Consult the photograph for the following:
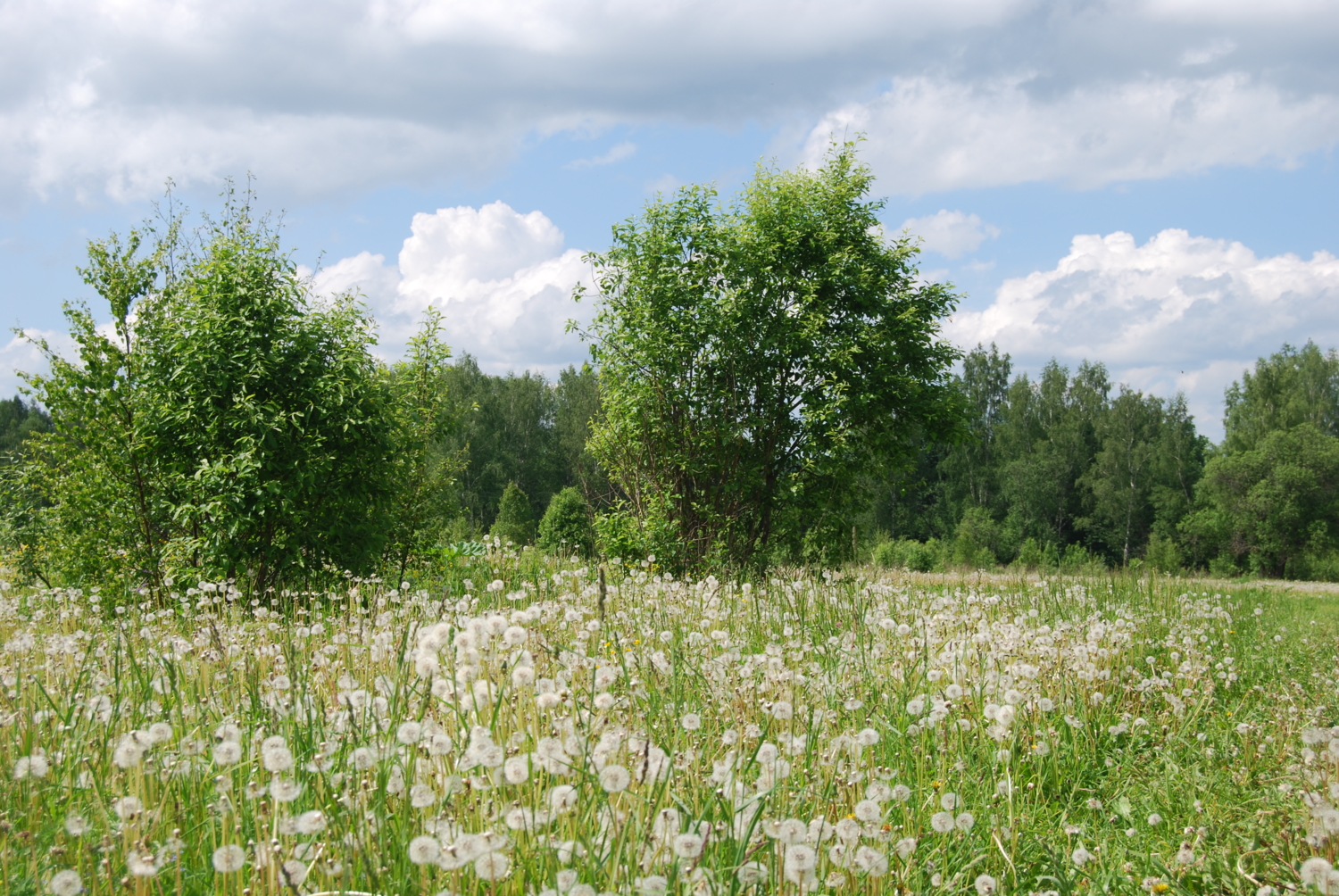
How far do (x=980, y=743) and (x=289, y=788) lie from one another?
274 cm

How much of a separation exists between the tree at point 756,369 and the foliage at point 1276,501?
137ft

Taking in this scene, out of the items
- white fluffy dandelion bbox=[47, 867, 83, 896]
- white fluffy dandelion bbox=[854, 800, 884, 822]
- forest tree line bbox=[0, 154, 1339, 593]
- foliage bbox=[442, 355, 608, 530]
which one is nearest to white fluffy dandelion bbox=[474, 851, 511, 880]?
white fluffy dandelion bbox=[47, 867, 83, 896]

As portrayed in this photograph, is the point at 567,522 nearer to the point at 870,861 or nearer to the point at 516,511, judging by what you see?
the point at 516,511

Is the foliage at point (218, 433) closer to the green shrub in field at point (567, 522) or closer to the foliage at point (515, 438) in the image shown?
the green shrub in field at point (567, 522)

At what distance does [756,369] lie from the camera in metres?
12.3

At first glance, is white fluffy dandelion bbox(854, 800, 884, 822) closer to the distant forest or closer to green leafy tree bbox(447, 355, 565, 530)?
the distant forest

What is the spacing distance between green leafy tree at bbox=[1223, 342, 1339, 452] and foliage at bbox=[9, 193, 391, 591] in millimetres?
53107

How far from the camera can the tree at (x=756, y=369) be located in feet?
39.3

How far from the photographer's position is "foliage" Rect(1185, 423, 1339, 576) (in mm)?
44531

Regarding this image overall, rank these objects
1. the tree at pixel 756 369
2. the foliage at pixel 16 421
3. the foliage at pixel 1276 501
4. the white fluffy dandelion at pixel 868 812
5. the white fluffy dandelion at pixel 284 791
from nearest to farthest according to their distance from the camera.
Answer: the white fluffy dandelion at pixel 284 791
the white fluffy dandelion at pixel 868 812
the tree at pixel 756 369
the foliage at pixel 1276 501
the foliage at pixel 16 421

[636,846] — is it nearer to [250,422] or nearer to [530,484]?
[250,422]

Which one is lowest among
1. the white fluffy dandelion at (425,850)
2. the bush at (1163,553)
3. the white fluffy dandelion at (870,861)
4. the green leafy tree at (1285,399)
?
the bush at (1163,553)

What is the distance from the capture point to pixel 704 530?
12.1m

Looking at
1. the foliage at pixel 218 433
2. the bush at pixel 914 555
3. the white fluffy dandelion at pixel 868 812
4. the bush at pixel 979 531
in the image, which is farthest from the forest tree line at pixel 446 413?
the bush at pixel 979 531
